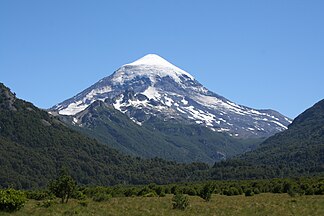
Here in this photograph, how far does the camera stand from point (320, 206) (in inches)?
1881

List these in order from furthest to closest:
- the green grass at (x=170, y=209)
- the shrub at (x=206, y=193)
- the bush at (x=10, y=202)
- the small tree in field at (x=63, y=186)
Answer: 1. the shrub at (x=206, y=193)
2. the small tree in field at (x=63, y=186)
3. the green grass at (x=170, y=209)
4. the bush at (x=10, y=202)

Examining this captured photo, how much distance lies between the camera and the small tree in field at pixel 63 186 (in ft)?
169

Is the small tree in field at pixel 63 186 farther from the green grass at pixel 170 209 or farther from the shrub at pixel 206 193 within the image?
the shrub at pixel 206 193

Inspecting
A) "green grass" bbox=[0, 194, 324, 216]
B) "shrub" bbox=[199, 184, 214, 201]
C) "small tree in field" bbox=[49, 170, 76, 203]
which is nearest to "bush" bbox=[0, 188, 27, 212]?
"green grass" bbox=[0, 194, 324, 216]

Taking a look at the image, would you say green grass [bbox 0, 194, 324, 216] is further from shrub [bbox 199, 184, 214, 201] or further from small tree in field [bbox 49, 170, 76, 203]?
shrub [bbox 199, 184, 214, 201]

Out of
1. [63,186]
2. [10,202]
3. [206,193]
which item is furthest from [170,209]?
[206,193]

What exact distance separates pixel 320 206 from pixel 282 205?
360cm

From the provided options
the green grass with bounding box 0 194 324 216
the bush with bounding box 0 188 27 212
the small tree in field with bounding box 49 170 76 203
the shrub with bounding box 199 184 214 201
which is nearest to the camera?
the bush with bounding box 0 188 27 212

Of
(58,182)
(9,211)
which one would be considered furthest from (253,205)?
(9,211)

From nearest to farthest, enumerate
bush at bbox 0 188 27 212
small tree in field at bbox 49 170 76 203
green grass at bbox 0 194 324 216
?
bush at bbox 0 188 27 212, green grass at bbox 0 194 324 216, small tree in field at bbox 49 170 76 203

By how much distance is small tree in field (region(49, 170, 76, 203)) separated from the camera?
51406mm

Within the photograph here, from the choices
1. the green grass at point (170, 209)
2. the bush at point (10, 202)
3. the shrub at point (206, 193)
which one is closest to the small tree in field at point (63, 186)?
the green grass at point (170, 209)

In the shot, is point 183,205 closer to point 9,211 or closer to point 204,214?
point 204,214

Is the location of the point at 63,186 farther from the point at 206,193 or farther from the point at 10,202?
the point at 206,193
